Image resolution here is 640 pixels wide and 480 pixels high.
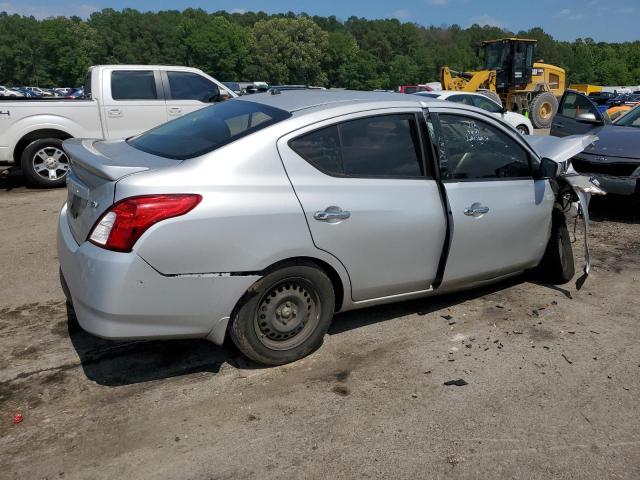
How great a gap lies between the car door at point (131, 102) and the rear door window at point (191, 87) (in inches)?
9.3

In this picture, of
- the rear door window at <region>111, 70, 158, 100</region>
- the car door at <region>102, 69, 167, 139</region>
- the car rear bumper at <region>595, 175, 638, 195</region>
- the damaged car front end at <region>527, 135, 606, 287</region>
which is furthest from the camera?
the rear door window at <region>111, 70, 158, 100</region>

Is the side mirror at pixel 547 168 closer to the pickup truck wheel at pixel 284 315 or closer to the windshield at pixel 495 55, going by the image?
the pickup truck wheel at pixel 284 315

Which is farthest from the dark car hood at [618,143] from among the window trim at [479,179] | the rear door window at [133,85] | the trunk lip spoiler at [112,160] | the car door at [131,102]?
the rear door window at [133,85]

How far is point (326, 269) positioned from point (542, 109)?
65.7ft

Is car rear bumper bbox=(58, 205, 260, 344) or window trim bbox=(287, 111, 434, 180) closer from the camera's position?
car rear bumper bbox=(58, 205, 260, 344)

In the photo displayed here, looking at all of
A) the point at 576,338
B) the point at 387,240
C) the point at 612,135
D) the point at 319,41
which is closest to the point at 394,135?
the point at 387,240

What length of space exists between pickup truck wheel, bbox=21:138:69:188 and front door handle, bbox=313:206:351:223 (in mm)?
6663

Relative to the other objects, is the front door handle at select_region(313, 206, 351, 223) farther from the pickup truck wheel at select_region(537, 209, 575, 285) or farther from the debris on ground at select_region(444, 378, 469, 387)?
the pickup truck wheel at select_region(537, 209, 575, 285)

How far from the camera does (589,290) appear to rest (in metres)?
4.84

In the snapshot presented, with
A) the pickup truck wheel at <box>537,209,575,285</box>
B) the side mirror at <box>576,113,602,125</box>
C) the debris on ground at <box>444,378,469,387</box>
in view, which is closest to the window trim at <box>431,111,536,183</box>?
the pickup truck wheel at <box>537,209,575,285</box>

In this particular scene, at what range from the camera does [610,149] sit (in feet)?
22.9

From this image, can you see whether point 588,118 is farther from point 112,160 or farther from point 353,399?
point 112,160

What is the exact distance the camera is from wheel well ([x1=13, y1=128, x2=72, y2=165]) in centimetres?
861

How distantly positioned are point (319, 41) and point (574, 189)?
11393cm
